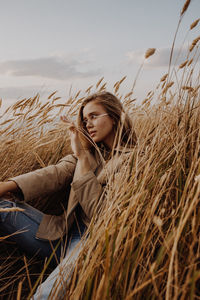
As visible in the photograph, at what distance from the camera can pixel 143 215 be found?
31.0 inches

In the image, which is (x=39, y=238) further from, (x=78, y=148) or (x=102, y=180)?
(x=78, y=148)

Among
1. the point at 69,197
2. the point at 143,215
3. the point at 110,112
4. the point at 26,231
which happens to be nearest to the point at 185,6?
the point at 143,215

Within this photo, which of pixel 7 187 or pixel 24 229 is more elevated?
pixel 7 187

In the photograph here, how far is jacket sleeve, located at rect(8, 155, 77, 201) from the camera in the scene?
1.42 metres

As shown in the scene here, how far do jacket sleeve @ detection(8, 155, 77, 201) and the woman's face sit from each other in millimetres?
254

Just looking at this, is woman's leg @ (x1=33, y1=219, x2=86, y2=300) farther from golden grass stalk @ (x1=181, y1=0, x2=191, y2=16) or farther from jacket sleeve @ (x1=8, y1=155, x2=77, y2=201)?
golden grass stalk @ (x1=181, y1=0, x2=191, y2=16)

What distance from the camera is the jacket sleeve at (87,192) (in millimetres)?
1319

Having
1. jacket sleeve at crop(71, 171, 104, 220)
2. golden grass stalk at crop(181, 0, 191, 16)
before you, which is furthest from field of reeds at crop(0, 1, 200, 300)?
→ jacket sleeve at crop(71, 171, 104, 220)

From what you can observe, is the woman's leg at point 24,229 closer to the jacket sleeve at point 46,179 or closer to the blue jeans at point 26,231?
the blue jeans at point 26,231

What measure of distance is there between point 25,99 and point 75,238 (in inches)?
49.5

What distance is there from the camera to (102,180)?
1.38 metres

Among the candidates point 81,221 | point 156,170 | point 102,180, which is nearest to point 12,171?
point 81,221

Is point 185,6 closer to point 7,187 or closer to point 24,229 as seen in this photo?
point 7,187

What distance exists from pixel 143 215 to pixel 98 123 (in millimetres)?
970
